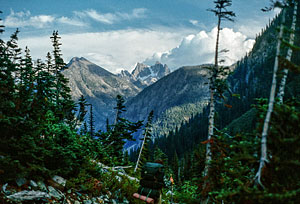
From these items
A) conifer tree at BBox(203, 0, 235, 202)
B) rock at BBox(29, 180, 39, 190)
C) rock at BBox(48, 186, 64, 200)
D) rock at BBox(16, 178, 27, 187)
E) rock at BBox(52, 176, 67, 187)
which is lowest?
rock at BBox(48, 186, 64, 200)

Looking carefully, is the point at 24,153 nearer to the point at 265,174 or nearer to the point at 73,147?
the point at 73,147

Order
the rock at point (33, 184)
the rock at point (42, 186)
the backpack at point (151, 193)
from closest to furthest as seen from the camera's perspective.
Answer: the rock at point (33, 184) < the rock at point (42, 186) < the backpack at point (151, 193)

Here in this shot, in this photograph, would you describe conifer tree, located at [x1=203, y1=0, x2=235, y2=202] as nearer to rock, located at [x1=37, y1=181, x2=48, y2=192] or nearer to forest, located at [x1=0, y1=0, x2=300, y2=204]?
forest, located at [x1=0, y1=0, x2=300, y2=204]

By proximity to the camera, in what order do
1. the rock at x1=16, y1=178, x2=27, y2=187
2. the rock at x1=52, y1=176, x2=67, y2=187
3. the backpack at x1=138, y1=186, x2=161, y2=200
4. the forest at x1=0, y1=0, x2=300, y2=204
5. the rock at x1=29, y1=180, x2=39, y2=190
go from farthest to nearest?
the rock at x1=52, y1=176, x2=67, y2=187
the backpack at x1=138, y1=186, x2=161, y2=200
the rock at x1=29, y1=180, x2=39, y2=190
the rock at x1=16, y1=178, x2=27, y2=187
the forest at x1=0, y1=0, x2=300, y2=204

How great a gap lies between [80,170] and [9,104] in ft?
→ 14.3

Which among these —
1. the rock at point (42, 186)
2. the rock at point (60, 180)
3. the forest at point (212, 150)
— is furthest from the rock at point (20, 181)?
the rock at point (60, 180)

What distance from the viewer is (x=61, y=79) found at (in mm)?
26828

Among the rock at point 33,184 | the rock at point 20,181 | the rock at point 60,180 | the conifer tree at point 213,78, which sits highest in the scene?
the conifer tree at point 213,78

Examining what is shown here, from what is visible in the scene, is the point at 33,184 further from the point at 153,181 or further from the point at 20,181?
the point at 153,181

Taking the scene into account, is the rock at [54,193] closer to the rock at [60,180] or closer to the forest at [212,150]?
the forest at [212,150]

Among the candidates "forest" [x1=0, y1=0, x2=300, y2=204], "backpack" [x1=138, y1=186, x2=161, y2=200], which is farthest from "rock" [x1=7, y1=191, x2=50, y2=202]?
"backpack" [x1=138, y1=186, x2=161, y2=200]

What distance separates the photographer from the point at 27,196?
6.20m

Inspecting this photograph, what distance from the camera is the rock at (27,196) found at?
235 inches

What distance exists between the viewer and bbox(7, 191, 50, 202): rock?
5961mm
